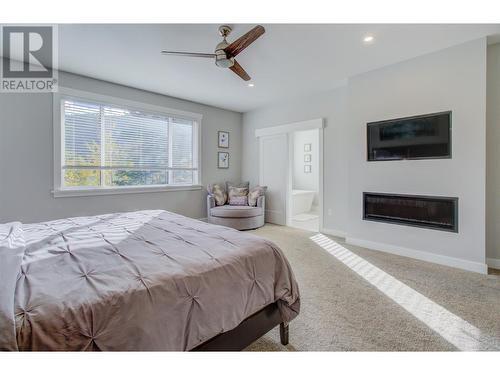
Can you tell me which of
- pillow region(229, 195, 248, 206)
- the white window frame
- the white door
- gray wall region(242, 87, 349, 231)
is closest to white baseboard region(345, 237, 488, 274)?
gray wall region(242, 87, 349, 231)

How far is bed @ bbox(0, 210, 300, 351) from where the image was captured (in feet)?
2.71

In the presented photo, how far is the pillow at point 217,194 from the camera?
5.05 meters

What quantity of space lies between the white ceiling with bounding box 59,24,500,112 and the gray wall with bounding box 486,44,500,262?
491 millimetres

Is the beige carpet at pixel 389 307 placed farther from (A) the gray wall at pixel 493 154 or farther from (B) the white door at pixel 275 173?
(B) the white door at pixel 275 173

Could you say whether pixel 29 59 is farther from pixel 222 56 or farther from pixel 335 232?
pixel 335 232

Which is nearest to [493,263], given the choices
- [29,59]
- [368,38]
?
[368,38]

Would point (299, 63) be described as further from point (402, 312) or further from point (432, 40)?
point (402, 312)

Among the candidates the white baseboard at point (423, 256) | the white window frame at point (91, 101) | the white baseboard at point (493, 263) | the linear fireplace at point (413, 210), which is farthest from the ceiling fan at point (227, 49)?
the white baseboard at point (493, 263)

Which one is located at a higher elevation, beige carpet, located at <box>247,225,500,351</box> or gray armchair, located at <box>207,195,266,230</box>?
gray armchair, located at <box>207,195,266,230</box>

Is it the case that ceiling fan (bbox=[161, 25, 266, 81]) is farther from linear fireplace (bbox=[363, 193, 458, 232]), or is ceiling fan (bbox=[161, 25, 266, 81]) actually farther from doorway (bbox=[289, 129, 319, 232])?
doorway (bbox=[289, 129, 319, 232])

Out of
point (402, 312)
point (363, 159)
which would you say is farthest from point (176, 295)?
point (363, 159)

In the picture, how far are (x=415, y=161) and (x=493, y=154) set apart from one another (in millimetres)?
776

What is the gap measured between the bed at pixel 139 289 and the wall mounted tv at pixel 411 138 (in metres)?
2.73

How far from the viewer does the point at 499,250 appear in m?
2.86
